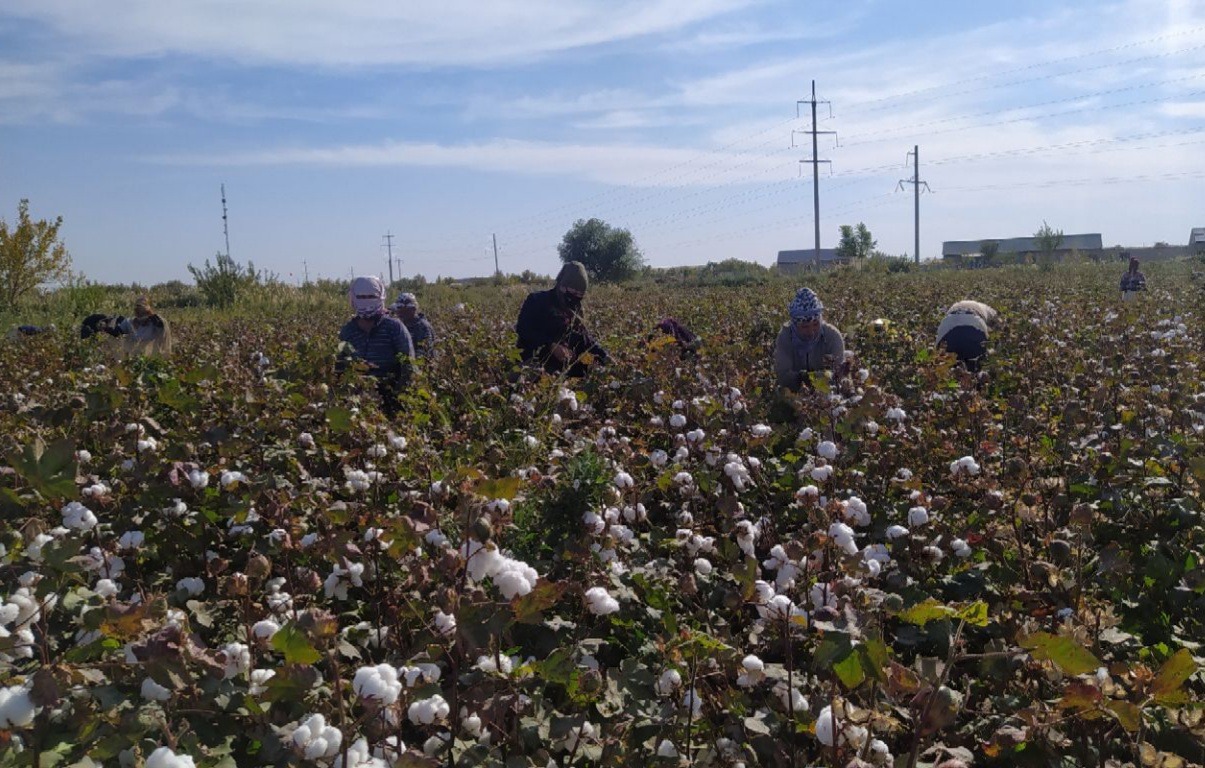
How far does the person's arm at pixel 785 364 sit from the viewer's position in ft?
17.7

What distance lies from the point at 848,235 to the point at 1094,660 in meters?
68.3

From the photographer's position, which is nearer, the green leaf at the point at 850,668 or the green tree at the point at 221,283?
the green leaf at the point at 850,668

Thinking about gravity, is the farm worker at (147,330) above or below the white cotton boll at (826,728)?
above

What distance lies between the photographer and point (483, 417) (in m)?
3.81

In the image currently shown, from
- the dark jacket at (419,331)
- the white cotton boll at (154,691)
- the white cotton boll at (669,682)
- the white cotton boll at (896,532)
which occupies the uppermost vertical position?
the dark jacket at (419,331)

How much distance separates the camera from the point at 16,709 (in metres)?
1.15

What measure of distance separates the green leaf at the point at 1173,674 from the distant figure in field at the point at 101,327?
7.87 meters

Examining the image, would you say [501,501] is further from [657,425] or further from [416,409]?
[416,409]

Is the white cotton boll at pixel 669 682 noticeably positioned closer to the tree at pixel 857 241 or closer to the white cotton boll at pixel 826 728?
the white cotton boll at pixel 826 728

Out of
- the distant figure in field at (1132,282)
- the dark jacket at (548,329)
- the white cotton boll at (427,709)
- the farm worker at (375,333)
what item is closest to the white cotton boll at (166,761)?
the white cotton boll at (427,709)

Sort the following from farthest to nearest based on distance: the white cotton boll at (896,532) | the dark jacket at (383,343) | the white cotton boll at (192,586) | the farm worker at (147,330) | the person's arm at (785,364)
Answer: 1. the farm worker at (147,330)
2. the dark jacket at (383,343)
3. the person's arm at (785,364)
4. the white cotton boll at (896,532)
5. the white cotton boll at (192,586)

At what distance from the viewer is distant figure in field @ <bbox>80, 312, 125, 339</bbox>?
25.6 feet

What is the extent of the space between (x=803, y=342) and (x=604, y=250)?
51814 millimetres

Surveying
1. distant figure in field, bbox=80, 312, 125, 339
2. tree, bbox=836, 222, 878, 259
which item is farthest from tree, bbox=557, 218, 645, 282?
distant figure in field, bbox=80, 312, 125, 339
